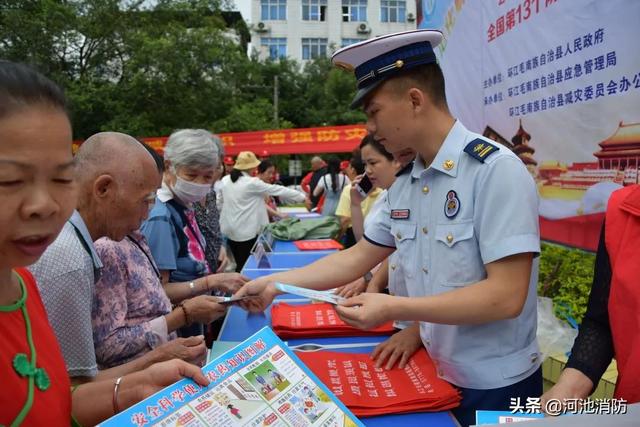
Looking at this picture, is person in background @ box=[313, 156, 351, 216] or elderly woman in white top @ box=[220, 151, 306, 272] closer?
elderly woman in white top @ box=[220, 151, 306, 272]

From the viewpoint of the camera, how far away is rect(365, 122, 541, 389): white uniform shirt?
1315 millimetres

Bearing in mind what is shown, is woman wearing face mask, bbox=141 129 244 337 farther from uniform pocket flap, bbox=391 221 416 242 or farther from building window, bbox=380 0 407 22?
building window, bbox=380 0 407 22

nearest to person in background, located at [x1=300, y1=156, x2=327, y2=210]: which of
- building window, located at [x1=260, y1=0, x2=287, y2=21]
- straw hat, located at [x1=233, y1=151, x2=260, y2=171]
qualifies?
straw hat, located at [x1=233, y1=151, x2=260, y2=171]

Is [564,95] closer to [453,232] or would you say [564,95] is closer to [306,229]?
[453,232]

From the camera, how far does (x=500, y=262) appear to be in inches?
51.5

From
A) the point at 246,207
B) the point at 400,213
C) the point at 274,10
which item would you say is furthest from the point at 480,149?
the point at 274,10

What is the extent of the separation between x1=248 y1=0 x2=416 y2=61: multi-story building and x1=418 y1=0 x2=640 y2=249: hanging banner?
98.8 ft

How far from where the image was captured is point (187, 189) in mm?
2531

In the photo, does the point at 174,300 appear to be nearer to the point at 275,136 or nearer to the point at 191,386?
the point at 191,386

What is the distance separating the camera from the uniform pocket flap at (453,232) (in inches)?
55.0

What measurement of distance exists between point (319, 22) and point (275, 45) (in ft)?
11.4

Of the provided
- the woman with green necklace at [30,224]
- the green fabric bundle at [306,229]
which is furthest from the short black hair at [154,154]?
the green fabric bundle at [306,229]

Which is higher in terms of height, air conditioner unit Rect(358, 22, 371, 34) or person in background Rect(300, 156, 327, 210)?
air conditioner unit Rect(358, 22, 371, 34)

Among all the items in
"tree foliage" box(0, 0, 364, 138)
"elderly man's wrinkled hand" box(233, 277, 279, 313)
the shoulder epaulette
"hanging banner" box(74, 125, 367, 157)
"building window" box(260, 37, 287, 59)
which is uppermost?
"building window" box(260, 37, 287, 59)
